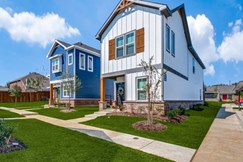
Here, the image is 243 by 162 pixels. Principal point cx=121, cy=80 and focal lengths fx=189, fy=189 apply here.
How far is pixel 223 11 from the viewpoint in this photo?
591 inches

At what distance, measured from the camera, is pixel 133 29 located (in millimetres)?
13930

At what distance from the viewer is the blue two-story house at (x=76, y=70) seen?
22.1m

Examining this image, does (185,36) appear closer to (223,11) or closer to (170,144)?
(223,11)

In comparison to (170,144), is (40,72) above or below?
above

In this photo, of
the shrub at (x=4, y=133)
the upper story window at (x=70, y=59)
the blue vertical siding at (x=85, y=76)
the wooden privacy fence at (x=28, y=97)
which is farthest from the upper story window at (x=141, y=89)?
the wooden privacy fence at (x=28, y=97)

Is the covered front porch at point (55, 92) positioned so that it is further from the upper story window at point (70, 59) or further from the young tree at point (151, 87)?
the young tree at point (151, 87)

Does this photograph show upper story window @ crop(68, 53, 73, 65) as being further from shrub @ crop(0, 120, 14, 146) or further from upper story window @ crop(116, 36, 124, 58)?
shrub @ crop(0, 120, 14, 146)

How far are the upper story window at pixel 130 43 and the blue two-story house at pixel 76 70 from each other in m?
9.30

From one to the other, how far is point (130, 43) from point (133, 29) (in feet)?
3.39

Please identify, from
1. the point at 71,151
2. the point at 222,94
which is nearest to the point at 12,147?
the point at 71,151

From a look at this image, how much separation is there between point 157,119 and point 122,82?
6282 millimetres

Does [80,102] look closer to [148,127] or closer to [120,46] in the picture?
[120,46]

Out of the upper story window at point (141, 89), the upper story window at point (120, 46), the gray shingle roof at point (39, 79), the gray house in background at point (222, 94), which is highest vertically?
the upper story window at point (120, 46)

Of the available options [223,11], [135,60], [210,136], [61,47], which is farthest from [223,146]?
[61,47]
